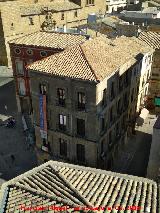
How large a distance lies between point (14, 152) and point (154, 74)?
27.6m

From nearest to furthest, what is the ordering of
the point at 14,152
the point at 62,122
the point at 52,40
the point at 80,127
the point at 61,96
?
the point at 61,96 < the point at 80,127 < the point at 62,122 < the point at 14,152 < the point at 52,40

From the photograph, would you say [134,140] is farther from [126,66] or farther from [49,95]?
[49,95]

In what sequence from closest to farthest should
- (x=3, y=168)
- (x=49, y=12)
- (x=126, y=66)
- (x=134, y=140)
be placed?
(x=126, y=66) < (x=3, y=168) < (x=134, y=140) < (x=49, y=12)

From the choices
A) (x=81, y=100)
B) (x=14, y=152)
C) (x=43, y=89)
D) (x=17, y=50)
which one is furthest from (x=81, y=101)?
(x=17, y=50)

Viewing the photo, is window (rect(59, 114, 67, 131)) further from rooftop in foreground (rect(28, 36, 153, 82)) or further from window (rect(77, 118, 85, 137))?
rooftop in foreground (rect(28, 36, 153, 82))

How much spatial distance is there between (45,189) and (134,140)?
30.3 metres

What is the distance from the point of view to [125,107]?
47031 millimetres

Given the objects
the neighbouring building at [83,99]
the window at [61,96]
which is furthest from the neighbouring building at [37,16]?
the window at [61,96]

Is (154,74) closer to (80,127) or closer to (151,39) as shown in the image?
(151,39)

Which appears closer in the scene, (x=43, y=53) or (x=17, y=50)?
(x=43, y=53)

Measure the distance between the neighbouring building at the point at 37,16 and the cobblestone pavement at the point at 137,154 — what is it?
100ft

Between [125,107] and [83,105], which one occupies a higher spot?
[83,105]

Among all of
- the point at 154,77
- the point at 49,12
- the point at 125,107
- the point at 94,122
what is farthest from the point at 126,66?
the point at 49,12

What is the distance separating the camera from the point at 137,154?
48.8 metres
